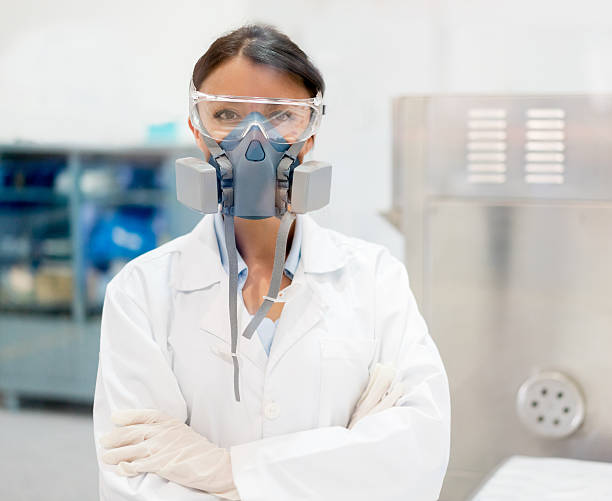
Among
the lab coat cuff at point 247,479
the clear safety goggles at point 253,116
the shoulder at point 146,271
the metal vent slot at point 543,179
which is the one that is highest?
the clear safety goggles at point 253,116

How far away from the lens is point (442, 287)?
185 cm

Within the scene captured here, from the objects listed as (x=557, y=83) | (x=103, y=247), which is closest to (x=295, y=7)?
(x=557, y=83)

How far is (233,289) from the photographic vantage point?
46.8 inches

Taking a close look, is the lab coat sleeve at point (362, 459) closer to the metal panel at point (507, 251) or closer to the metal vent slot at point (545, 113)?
the metal panel at point (507, 251)

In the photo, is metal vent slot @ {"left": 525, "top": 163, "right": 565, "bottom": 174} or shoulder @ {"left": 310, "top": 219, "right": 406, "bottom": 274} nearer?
shoulder @ {"left": 310, "top": 219, "right": 406, "bottom": 274}

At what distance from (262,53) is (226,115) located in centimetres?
12

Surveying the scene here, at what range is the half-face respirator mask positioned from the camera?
1.15m

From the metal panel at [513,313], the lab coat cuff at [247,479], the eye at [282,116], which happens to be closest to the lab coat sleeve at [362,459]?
the lab coat cuff at [247,479]

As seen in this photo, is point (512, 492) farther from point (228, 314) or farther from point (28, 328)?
point (28, 328)

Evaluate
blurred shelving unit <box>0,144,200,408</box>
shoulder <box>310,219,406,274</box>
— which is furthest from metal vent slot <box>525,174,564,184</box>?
blurred shelving unit <box>0,144,200,408</box>

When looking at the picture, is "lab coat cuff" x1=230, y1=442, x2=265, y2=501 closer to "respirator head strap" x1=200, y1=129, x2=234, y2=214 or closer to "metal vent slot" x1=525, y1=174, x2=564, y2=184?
"respirator head strap" x1=200, y1=129, x2=234, y2=214

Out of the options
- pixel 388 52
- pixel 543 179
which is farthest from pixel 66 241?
pixel 543 179

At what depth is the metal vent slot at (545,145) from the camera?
1.75m

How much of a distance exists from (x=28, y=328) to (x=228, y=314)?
9.84 ft
